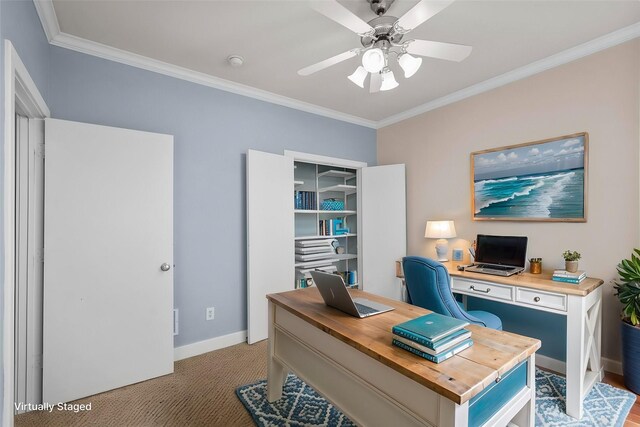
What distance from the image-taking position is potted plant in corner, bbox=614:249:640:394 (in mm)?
2039

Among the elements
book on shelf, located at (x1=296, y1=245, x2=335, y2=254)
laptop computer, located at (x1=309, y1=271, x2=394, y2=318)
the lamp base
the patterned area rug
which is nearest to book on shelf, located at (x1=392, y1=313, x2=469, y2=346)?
laptop computer, located at (x1=309, y1=271, x2=394, y2=318)

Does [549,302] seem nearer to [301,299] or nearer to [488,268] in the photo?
[488,268]

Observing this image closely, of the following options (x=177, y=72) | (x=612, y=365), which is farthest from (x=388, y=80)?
(x=612, y=365)

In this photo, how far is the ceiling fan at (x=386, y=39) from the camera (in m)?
1.43

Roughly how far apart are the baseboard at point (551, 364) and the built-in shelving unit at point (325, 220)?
2.20 metres

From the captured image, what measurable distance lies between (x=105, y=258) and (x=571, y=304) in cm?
325

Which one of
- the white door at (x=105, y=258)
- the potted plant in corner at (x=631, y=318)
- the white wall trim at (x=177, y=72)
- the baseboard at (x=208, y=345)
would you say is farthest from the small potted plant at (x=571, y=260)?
the white door at (x=105, y=258)

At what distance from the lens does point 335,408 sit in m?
1.79

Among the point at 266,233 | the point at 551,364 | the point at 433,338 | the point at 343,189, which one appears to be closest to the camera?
the point at 433,338

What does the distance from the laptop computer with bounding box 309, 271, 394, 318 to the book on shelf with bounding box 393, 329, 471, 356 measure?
34 cm

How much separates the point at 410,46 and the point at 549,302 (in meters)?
1.93

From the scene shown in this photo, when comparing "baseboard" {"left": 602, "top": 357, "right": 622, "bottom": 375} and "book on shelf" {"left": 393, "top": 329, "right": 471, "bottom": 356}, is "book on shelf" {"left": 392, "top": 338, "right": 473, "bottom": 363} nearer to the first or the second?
"book on shelf" {"left": 393, "top": 329, "right": 471, "bottom": 356}

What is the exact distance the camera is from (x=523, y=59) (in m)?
2.60

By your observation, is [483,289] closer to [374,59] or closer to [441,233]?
[441,233]
